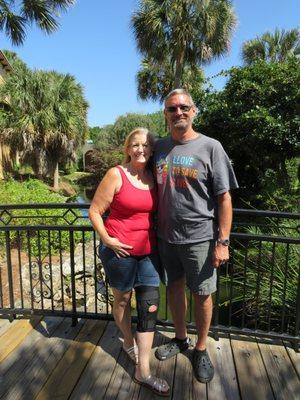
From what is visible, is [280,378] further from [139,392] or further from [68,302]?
[68,302]

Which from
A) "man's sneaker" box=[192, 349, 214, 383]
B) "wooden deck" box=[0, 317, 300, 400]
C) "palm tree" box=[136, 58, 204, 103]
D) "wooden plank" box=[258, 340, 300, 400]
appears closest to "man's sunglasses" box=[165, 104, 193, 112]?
"man's sneaker" box=[192, 349, 214, 383]

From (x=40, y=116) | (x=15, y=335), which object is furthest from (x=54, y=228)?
(x=40, y=116)

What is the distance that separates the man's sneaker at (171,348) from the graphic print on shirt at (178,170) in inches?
48.7

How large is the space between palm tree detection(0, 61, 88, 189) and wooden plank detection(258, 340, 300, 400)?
1689 centimetres

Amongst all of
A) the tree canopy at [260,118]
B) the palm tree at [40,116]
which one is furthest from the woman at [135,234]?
the palm tree at [40,116]

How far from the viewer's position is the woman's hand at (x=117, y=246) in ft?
7.20

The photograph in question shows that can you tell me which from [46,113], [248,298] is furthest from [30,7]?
[248,298]

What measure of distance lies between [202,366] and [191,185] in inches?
48.9

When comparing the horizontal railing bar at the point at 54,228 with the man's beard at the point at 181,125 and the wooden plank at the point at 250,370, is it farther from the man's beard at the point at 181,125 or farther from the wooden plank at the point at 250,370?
the wooden plank at the point at 250,370

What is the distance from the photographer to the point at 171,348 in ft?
8.59

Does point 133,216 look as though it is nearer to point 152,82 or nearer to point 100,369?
point 100,369

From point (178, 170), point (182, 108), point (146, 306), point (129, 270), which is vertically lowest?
point (146, 306)

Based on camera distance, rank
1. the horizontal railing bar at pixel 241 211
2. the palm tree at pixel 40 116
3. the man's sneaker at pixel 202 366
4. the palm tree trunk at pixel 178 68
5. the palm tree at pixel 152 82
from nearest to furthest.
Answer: the man's sneaker at pixel 202 366 → the horizontal railing bar at pixel 241 211 → the palm tree trunk at pixel 178 68 → the palm tree at pixel 40 116 → the palm tree at pixel 152 82

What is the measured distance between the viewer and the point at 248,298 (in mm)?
5336
